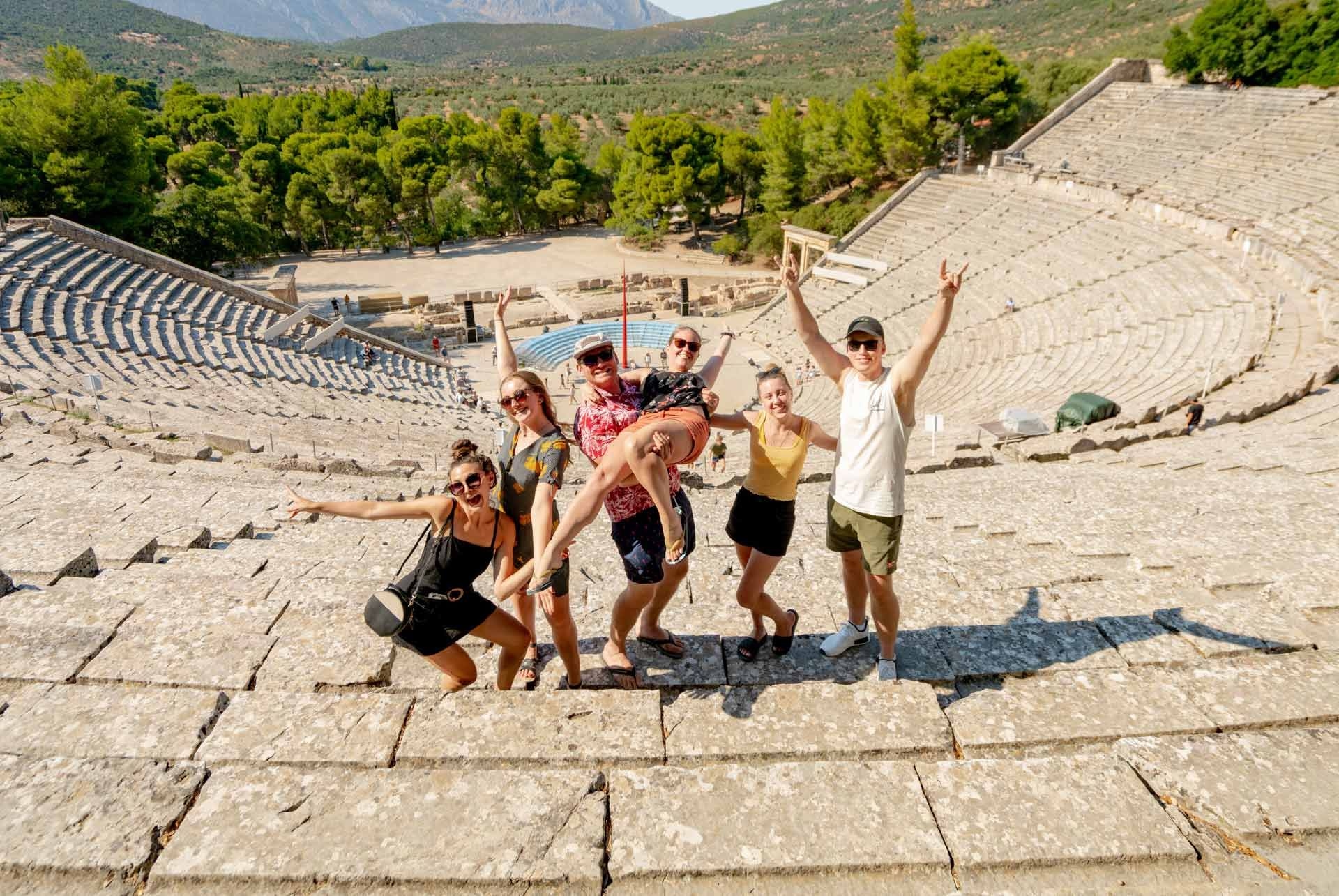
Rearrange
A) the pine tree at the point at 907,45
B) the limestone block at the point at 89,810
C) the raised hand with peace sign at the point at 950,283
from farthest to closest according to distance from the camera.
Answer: the pine tree at the point at 907,45, the raised hand with peace sign at the point at 950,283, the limestone block at the point at 89,810

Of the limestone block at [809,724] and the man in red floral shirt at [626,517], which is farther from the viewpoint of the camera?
the man in red floral shirt at [626,517]

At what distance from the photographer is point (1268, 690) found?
10.8ft

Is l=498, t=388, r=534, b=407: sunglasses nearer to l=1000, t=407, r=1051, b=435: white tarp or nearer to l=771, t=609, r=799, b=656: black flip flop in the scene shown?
l=771, t=609, r=799, b=656: black flip flop

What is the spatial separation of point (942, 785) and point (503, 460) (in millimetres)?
2522

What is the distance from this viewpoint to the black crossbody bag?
3320mm

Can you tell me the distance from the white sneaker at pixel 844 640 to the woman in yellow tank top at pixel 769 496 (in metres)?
0.20

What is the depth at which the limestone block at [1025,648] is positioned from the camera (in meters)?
3.92

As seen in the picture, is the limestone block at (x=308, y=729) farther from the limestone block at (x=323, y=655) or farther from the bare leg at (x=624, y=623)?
the bare leg at (x=624, y=623)

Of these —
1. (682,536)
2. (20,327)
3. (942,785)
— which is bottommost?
(20,327)

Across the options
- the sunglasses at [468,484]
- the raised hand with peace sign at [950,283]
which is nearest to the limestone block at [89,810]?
the sunglasses at [468,484]

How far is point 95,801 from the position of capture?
8.56 ft

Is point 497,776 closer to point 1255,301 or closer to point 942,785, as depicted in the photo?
point 942,785

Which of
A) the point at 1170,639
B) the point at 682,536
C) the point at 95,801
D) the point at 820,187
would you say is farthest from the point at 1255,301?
the point at 820,187

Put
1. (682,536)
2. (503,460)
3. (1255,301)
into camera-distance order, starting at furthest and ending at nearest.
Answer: (1255,301), (503,460), (682,536)
